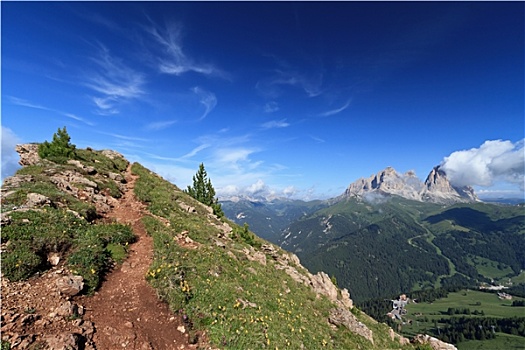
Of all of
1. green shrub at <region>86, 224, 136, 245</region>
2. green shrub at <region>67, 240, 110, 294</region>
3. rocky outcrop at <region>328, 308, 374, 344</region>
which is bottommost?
rocky outcrop at <region>328, 308, 374, 344</region>

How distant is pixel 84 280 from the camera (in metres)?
14.0

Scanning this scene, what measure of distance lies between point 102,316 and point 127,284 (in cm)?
280

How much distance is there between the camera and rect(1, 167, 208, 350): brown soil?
10281 mm

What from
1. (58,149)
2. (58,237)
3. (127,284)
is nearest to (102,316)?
(127,284)

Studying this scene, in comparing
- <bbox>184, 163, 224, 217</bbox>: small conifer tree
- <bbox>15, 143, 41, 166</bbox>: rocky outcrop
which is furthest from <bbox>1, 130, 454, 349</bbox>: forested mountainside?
<bbox>184, 163, 224, 217</bbox>: small conifer tree

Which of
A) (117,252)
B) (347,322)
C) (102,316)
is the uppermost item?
(117,252)

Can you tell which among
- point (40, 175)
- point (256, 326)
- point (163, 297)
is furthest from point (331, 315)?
point (40, 175)

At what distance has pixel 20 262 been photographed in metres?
13.0

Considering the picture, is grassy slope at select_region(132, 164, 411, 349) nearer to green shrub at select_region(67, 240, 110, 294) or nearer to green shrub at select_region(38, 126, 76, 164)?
green shrub at select_region(67, 240, 110, 294)

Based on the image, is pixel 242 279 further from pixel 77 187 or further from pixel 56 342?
pixel 77 187

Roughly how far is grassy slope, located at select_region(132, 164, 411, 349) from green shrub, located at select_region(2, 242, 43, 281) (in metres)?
5.82

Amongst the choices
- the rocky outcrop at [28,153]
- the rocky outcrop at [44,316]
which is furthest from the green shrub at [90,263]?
the rocky outcrop at [28,153]

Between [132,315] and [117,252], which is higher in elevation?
[117,252]

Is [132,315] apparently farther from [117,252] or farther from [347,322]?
[347,322]
